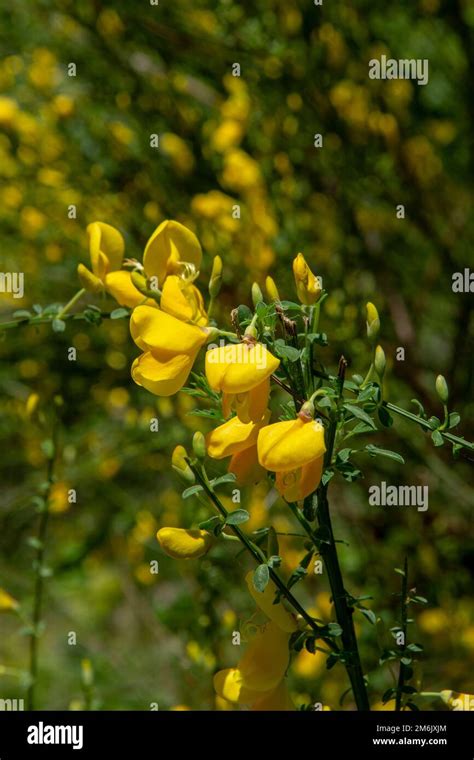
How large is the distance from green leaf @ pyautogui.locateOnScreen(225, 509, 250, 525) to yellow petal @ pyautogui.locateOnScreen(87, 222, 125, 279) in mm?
310

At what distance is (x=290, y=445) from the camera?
0.67 m

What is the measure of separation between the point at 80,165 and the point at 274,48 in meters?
0.53

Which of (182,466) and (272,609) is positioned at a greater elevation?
(182,466)

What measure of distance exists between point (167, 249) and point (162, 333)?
0.40 ft

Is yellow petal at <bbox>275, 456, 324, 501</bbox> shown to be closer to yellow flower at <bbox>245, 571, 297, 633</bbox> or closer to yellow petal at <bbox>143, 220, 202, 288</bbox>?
yellow flower at <bbox>245, 571, 297, 633</bbox>

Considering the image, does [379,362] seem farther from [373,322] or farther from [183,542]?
[183,542]

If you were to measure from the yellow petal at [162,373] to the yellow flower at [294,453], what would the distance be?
10cm

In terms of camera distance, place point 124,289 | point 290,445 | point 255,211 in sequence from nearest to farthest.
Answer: point 290,445, point 124,289, point 255,211

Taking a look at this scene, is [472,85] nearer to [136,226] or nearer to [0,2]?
[136,226]

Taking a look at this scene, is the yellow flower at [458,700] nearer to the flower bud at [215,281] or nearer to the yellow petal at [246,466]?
the yellow petal at [246,466]

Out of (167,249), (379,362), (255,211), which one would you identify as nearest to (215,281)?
(167,249)

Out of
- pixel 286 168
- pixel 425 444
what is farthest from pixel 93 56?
pixel 425 444

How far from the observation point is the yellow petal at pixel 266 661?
2.46ft

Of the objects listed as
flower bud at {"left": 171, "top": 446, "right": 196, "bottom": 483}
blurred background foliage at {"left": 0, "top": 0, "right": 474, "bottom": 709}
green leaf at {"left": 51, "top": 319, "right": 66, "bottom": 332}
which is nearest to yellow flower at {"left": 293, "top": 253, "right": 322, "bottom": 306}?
flower bud at {"left": 171, "top": 446, "right": 196, "bottom": 483}
